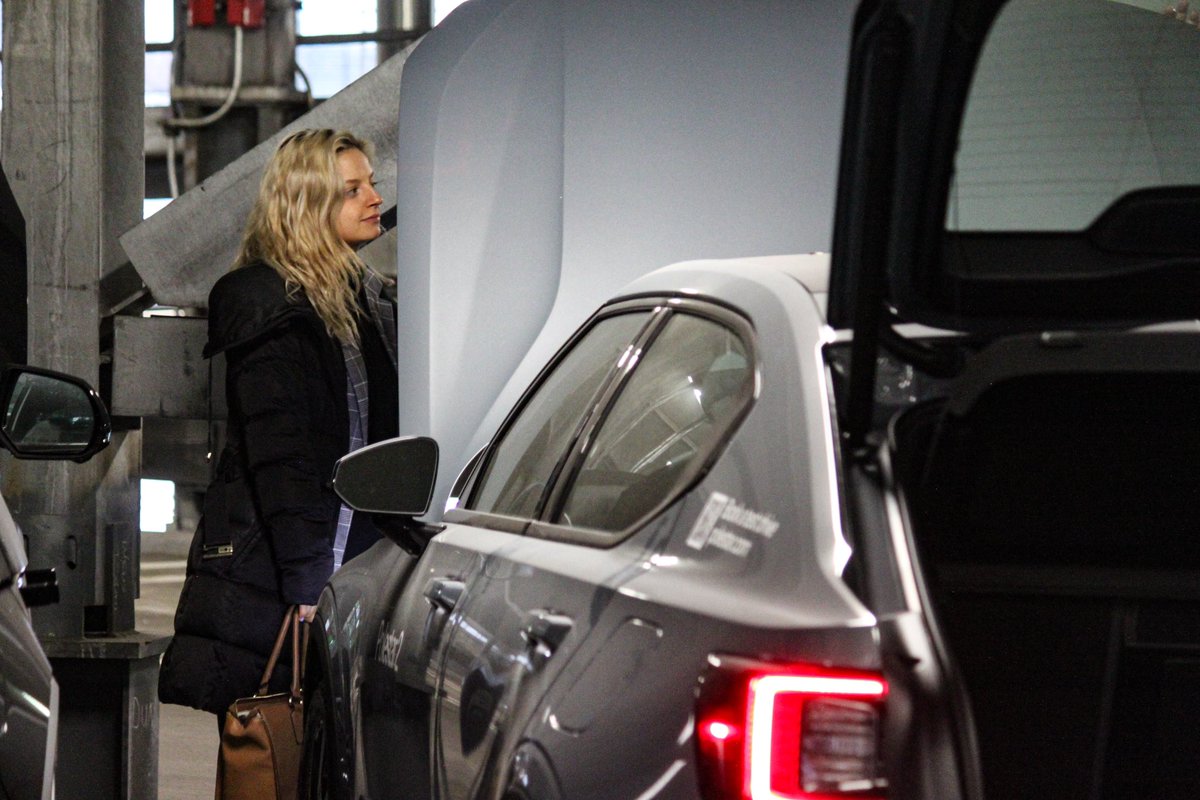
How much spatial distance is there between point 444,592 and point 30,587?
708 millimetres

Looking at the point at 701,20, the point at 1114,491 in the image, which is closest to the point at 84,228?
the point at 701,20

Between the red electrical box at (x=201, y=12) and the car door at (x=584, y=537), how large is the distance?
13.2 m

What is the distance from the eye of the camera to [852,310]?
2082mm

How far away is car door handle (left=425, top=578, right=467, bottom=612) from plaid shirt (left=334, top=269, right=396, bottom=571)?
1.73 m

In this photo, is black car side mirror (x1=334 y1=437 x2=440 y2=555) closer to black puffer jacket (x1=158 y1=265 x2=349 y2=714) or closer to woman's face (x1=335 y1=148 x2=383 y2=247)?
black puffer jacket (x1=158 y1=265 x2=349 y2=714)

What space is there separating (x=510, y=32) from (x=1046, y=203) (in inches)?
108

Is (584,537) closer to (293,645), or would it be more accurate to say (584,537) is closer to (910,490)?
(910,490)

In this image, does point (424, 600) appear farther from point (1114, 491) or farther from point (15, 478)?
point (15, 478)

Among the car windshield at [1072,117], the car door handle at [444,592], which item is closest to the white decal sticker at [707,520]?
the car windshield at [1072,117]

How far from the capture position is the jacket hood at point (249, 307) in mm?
4789

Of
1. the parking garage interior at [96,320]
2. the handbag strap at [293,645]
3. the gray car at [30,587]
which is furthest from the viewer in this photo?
the parking garage interior at [96,320]

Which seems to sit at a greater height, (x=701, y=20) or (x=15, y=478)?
(x=701, y=20)

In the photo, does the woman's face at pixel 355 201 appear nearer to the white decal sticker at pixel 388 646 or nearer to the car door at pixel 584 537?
the white decal sticker at pixel 388 646

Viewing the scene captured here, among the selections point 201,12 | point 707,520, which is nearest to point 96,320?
point 707,520
